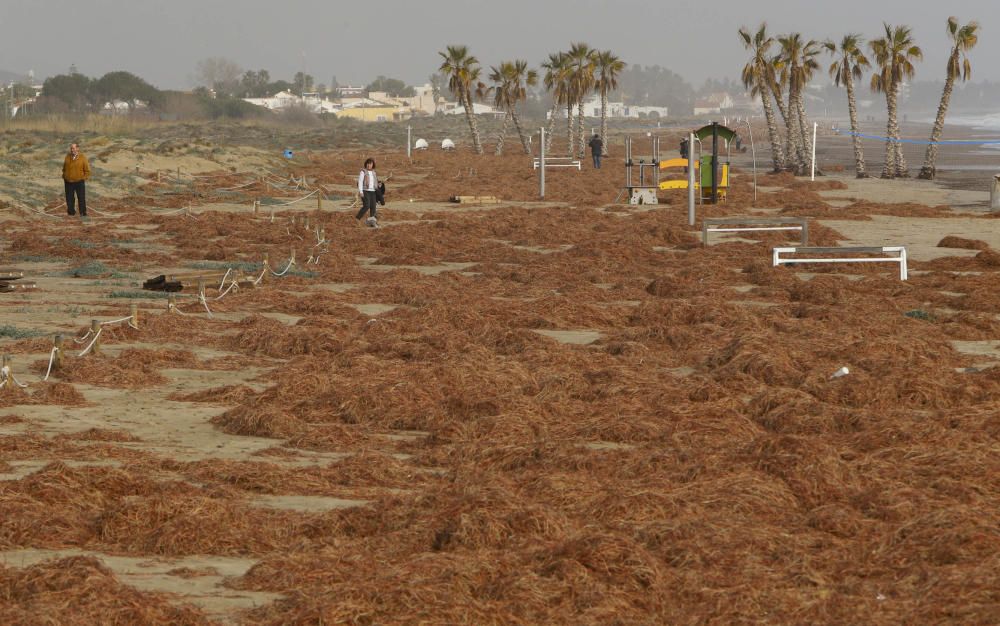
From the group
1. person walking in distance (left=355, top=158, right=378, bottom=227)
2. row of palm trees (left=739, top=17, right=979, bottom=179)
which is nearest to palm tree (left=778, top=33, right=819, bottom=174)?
row of palm trees (left=739, top=17, right=979, bottom=179)

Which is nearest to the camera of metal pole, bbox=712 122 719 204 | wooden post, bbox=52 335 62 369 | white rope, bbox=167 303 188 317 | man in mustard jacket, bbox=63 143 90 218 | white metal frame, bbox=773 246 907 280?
wooden post, bbox=52 335 62 369

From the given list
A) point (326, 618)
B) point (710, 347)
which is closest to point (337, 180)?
point (710, 347)

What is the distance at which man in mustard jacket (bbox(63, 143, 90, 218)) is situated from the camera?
34.8m

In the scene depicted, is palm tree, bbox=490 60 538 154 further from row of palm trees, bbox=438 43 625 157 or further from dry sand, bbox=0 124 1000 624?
dry sand, bbox=0 124 1000 624

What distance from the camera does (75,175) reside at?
35.1m

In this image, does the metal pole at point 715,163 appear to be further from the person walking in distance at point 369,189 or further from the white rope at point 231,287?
the white rope at point 231,287

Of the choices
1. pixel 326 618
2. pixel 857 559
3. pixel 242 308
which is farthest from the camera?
pixel 242 308

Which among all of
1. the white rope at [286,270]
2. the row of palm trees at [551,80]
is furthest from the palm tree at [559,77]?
the white rope at [286,270]

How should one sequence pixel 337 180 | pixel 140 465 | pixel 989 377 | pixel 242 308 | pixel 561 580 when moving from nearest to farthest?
1. pixel 561 580
2. pixel 140 465
3. pixel 989 377
4. pixel 242 308
5. pixel 337 180

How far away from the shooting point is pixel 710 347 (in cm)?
1573

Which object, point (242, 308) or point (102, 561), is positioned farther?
point (242, 308)

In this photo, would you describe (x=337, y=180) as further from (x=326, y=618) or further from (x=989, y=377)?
(x=326, y=618)

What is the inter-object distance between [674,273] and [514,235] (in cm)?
784

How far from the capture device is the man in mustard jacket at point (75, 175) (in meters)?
34.8
